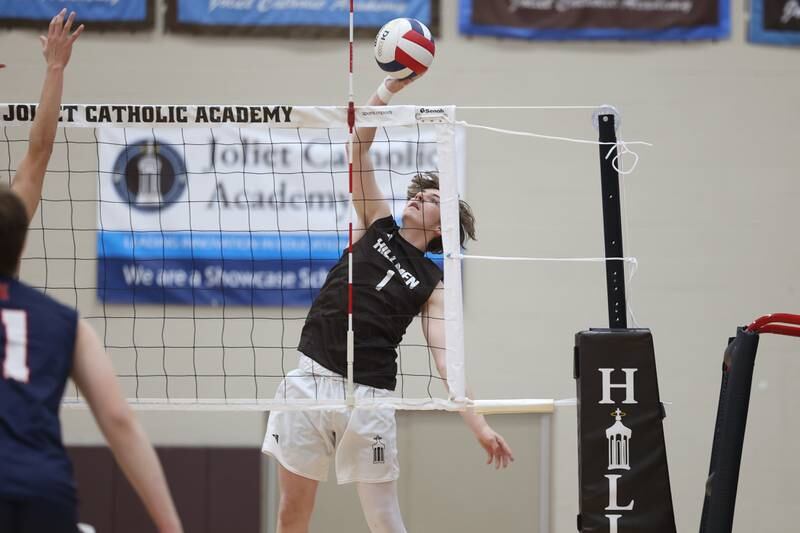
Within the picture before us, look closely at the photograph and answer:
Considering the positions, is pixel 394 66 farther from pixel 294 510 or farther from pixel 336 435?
pixel 294 510

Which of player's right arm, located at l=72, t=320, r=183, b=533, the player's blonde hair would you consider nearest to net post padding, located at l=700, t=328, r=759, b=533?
the player's blonde hair

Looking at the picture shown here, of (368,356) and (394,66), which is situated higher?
(394,66)

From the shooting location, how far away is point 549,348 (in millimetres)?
6629

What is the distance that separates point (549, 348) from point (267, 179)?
7.22 feet

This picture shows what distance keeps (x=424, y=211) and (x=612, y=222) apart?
77 centimetres

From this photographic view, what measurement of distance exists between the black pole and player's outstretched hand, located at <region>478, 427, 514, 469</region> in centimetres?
66

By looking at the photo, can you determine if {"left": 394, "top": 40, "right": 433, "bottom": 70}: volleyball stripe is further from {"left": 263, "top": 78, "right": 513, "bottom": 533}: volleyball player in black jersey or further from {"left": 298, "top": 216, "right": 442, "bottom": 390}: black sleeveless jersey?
{"left": 298, "top": 216, "right": 442, "bottom": 390}: black sleeveless jersey

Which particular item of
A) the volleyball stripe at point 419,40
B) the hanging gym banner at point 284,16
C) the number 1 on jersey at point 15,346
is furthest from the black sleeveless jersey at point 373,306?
the hanging gym banner at point 284,16

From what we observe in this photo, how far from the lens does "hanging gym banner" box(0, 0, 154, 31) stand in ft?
21.8

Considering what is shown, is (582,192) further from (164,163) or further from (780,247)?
(164,163)

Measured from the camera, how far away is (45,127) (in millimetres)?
3398

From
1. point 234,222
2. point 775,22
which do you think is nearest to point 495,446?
point 234,222

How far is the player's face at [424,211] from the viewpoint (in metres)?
4.13

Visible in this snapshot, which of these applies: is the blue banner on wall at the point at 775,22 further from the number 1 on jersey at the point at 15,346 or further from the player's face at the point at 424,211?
the number 1 on jersey at the point at 15,346
